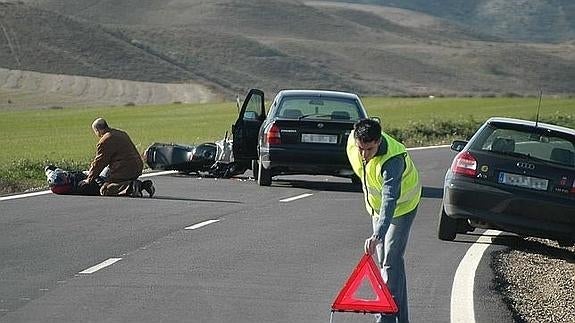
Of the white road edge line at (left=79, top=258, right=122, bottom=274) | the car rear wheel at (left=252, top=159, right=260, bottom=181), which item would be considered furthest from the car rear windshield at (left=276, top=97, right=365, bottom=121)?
the white road edge line at (left=79, top=258, right=122, bottom=274)

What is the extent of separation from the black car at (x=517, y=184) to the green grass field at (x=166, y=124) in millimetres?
9194

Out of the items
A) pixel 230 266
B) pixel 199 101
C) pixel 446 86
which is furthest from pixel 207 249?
pixel 446 86

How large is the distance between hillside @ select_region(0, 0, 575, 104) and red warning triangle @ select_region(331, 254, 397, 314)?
85928 millimetres

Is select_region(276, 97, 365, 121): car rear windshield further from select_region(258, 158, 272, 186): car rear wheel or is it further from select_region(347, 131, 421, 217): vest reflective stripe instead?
select_region(347, 131, 421, 217): vest reflective stripe

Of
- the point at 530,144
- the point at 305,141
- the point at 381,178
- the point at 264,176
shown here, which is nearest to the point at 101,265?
the point at 381,178

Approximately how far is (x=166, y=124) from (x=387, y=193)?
146ft

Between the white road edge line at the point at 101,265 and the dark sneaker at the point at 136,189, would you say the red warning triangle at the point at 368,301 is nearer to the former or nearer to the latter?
the white road edge line at the point at 101,265

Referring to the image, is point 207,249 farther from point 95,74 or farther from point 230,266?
point 95,74

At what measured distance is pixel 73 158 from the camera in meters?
Answer: 31.0

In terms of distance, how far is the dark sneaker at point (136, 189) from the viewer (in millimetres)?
20047

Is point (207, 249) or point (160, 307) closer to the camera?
point (160, 307)

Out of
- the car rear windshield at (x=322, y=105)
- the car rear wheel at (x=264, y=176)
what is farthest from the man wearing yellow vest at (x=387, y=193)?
the car rear wheel at (x=264, y=176)

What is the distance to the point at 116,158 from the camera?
19.6 meters

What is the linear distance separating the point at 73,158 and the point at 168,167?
22.3ft
